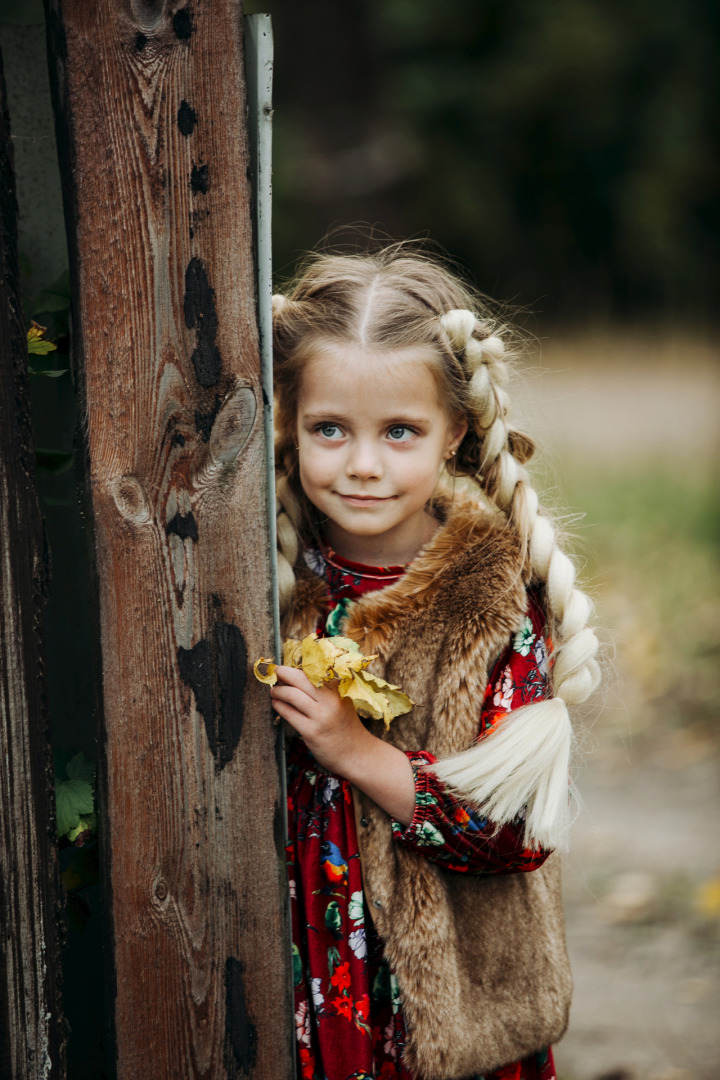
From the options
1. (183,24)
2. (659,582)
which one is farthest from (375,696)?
(659,582)

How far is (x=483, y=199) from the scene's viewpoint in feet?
53.0

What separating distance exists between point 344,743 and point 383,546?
1.54 ft

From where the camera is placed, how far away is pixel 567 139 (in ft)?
54.9

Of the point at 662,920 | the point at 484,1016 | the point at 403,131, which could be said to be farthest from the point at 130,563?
the point at 403,131

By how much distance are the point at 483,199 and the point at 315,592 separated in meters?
15.3

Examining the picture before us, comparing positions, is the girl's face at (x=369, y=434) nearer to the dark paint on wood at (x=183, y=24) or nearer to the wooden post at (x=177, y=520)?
the wooden post at (x=177, y=520)

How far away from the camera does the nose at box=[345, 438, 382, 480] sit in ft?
6.15

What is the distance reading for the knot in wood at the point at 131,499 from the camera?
163 cm

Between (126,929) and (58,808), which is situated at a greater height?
(58,808)

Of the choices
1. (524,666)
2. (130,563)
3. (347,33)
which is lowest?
(524,666)

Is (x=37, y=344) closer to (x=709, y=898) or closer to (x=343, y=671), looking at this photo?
(x=343, y=671)

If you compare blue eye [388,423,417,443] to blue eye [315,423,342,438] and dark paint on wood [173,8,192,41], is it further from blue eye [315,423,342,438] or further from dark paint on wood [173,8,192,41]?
dark paint on wood [173,8,192,41]

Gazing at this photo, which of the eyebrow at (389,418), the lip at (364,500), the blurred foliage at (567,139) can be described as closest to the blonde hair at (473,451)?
the eyebrow at (389,418)

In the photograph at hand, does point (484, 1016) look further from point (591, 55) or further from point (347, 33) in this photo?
point (591, 55)
